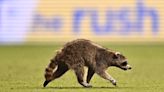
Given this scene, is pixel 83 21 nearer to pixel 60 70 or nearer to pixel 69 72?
pixel 69 72

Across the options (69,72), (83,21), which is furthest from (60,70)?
(83,21)

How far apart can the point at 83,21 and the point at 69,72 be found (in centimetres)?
860

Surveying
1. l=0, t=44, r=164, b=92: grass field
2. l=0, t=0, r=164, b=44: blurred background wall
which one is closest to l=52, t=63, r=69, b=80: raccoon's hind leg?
l=0, t=44, r=164, b=92: grass field

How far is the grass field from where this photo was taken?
32.5 feet

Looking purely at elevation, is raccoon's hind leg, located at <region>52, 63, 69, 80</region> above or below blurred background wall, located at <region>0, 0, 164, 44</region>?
above

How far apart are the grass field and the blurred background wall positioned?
0.62m

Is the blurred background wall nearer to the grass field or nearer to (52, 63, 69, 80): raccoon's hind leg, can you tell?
the grass field

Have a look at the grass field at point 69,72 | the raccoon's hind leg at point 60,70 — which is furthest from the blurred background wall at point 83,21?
the raccoon's hind leg at point 60,70

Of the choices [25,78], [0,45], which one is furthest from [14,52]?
[25,78]

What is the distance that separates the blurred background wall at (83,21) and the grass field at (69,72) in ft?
2.05

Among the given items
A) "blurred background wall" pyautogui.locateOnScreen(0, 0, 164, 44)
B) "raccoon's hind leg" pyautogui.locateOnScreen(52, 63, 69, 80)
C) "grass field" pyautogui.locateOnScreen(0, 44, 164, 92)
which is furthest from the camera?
"blurred background wall" pyautogui.locateOnScreen(0, 0, 164, 44)

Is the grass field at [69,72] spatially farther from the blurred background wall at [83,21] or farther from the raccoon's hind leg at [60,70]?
the blurred background wall at [83,21]

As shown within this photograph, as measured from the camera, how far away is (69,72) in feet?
43.1

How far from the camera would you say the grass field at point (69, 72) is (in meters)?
9.90
